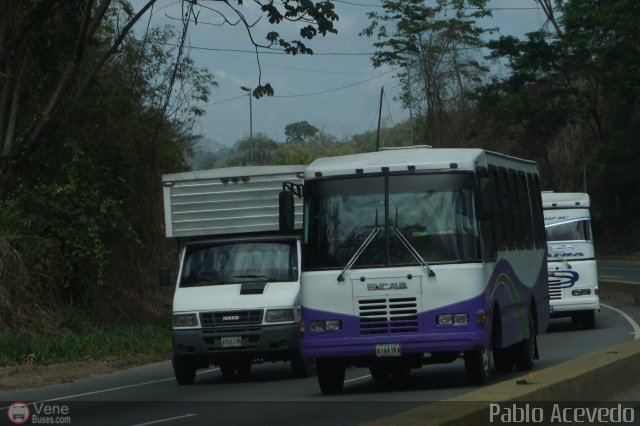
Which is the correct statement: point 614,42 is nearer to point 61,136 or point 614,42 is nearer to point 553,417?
point 61,136

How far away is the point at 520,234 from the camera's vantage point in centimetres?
1703

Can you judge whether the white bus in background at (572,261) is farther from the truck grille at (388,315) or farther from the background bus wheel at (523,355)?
the truck grille at (388,315)

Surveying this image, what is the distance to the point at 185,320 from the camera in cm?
1730

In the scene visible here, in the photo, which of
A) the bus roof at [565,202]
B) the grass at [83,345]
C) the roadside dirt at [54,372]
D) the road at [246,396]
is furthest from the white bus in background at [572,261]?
the roadside dirt at [54,372]

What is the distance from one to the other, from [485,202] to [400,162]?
43.6 inches

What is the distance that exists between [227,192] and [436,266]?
614cm

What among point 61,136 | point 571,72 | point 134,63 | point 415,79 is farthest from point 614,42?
point 61,136

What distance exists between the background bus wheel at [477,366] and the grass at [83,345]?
8654 mm

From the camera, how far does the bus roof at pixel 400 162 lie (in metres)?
14.3

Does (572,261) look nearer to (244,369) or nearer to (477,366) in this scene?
(244,369)

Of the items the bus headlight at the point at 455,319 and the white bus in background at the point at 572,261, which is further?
the white bus in background at the point at 572,261

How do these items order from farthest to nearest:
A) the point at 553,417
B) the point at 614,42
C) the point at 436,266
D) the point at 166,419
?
1. the point at 614,42
2. the point at 436,266
3. the point at 166,419
4. the point at 553,417

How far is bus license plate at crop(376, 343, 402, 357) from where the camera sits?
13727 mm

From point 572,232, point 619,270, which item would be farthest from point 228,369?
point 619,270
